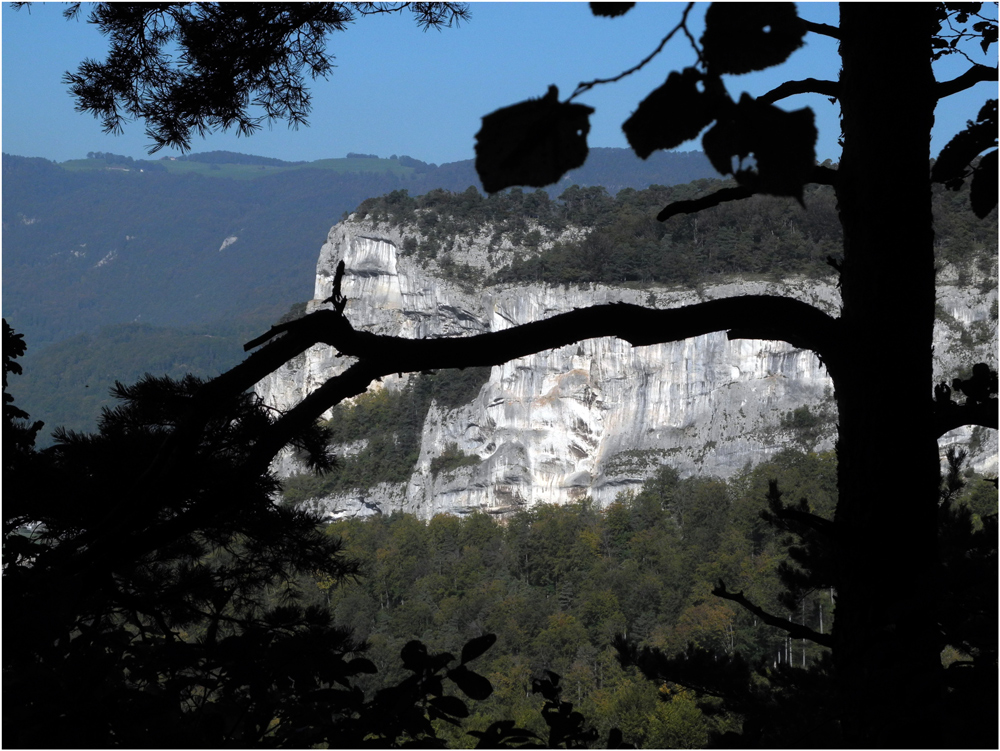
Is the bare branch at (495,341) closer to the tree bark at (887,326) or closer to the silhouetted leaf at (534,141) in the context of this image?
the tree bark at (887,326)

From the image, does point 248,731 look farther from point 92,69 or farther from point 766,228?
point 766,228

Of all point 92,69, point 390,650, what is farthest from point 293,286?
point 92,69

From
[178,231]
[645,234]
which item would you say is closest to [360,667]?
[645,234]

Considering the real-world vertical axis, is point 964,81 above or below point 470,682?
above

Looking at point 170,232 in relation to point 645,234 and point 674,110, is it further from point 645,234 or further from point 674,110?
point 674,110

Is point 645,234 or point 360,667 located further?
point 645,234

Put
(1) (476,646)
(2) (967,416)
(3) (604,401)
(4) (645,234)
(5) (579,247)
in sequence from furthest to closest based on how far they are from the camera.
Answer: (5) (579,247), (4) (645,234), (3) (604,401), (2) (967,416), (1) (476,646)

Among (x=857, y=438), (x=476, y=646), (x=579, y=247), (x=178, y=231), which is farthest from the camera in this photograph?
(x=178, y=231)
